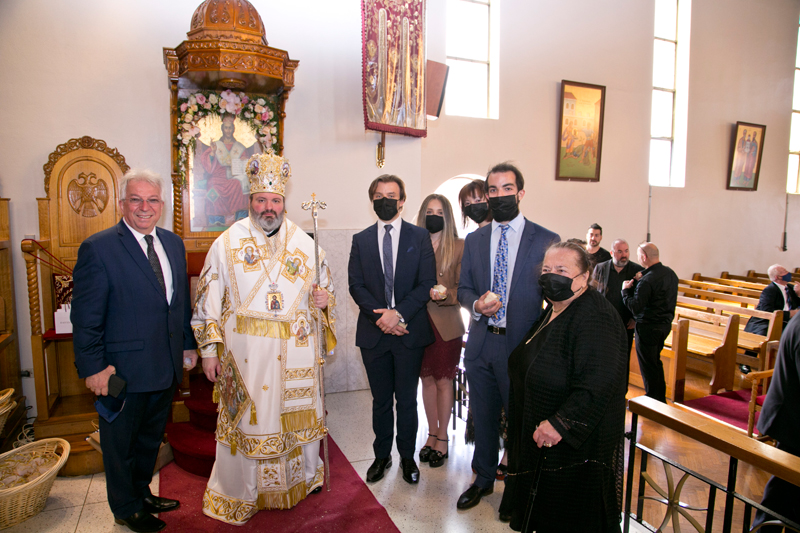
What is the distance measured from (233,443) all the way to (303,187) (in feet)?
9.25

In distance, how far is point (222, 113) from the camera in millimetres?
4301

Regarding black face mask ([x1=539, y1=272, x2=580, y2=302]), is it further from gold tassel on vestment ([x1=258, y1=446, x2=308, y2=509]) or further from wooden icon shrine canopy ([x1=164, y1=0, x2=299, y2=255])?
wooden icon shrine canopy ([x1=164, y1=0, x2=299, y2=255])

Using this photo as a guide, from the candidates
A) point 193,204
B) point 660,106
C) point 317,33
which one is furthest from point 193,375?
point 660,106

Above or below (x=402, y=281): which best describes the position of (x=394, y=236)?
above

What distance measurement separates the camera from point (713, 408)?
192 inches

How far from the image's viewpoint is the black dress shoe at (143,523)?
2.60m

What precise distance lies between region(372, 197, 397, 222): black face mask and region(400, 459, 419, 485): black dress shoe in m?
1.59

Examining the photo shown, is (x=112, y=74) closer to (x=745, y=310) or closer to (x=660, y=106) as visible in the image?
(x=745, y=310)

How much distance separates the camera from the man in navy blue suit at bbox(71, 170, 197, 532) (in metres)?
2.39

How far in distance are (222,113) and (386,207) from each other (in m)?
2.25

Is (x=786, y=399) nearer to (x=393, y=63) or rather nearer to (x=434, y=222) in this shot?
(x=434, y=222)

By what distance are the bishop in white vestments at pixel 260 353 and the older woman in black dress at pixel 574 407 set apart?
4.36ft

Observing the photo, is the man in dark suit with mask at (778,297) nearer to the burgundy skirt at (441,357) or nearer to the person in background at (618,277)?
the person in background at (618,277)

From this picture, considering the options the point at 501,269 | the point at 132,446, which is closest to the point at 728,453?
the point at 501,269
